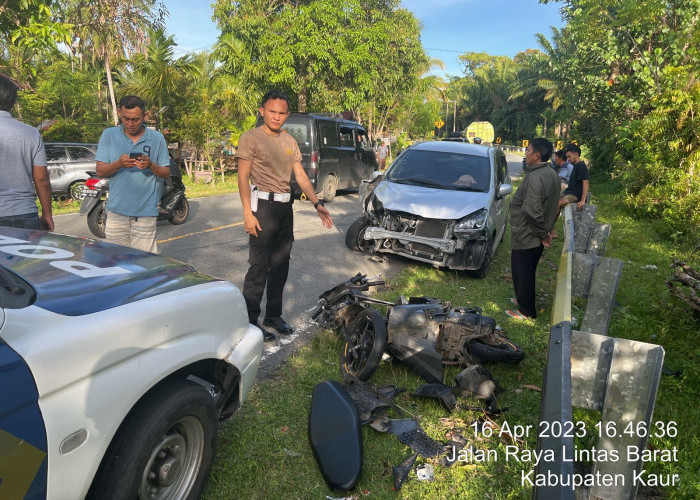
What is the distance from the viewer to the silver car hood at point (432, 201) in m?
6.16

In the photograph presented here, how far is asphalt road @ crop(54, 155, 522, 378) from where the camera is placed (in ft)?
15.6

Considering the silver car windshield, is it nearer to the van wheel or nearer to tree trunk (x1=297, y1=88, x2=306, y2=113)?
the van wheel

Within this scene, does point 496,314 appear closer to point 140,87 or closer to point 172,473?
point 172,473

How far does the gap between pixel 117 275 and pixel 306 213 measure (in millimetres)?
8991

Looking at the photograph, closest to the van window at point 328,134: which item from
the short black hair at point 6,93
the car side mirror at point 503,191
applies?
the car side mirror at point 503,191

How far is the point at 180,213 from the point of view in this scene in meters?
9.28

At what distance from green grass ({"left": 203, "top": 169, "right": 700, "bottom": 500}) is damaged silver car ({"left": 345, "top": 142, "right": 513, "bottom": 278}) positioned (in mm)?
872

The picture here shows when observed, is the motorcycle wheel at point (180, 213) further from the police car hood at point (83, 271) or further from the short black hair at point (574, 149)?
the short black hair at point (574, 149)

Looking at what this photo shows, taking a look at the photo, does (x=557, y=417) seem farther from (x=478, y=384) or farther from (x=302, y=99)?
(x=302, y=99)

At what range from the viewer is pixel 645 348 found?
1795 millimetres

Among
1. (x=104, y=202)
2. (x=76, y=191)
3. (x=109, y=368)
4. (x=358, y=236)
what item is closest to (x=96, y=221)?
(x=104, y=202)

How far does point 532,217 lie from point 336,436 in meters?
3.31

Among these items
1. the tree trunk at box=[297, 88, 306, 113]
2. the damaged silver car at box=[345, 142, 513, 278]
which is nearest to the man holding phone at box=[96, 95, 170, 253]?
the damaged silver car at box=[345, 142, 513, 278]

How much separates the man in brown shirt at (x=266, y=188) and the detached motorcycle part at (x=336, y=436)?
4.21 ft
